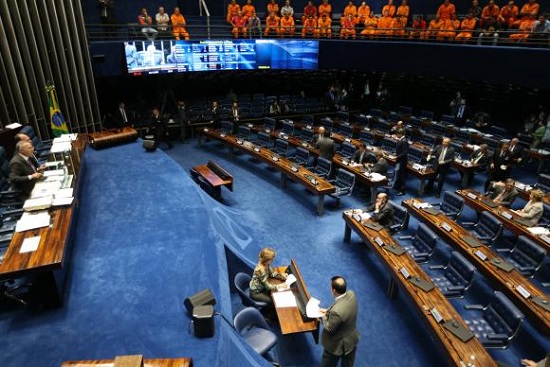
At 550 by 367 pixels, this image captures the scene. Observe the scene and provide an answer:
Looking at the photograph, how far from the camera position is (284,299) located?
5.33 meters

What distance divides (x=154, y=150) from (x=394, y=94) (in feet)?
40.2

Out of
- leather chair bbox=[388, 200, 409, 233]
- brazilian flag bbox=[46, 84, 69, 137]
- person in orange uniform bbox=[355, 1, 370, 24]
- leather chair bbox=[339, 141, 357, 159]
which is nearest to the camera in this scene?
leather chair bbox=[388, 200, 409, 233]

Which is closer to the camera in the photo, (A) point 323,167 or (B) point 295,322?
(B) point 295,322

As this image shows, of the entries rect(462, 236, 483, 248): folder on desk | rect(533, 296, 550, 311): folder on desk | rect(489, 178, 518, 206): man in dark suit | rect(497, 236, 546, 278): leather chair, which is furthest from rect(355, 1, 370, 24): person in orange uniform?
rect(533, 296, 550, 311): folder on desk

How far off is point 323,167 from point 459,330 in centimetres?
614

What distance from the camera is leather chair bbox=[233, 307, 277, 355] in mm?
4605

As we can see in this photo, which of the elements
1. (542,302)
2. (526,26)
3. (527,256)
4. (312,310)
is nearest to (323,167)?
(527,256)

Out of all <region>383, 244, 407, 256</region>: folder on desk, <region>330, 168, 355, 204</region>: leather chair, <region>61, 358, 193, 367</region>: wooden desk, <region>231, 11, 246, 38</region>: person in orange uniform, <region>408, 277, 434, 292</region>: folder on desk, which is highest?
<region>231, 11, 246, 38</region>: person in orange uniform

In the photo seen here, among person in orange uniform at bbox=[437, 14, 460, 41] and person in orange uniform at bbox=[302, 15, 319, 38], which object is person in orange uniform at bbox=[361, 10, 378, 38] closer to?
person in orange uniform at bbox=[302, 15, 319, 38]

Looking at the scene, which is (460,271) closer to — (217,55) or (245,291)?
(245,291)

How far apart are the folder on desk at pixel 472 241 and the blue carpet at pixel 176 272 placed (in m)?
0.80

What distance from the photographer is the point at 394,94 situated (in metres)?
18.0

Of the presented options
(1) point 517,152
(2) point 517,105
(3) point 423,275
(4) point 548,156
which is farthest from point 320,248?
(2) point 517,105

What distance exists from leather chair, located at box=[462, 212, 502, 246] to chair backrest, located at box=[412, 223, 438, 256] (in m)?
1.20
